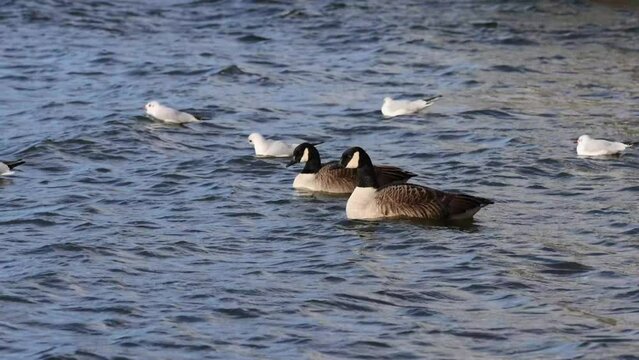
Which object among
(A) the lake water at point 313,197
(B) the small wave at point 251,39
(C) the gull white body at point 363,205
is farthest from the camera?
(B) the small wave at point 251,39

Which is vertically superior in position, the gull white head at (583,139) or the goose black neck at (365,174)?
the goose black neck at (365,174)

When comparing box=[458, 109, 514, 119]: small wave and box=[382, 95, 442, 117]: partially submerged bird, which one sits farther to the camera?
box=[458, 109, 514, 119]: small wave

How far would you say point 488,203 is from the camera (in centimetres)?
1357

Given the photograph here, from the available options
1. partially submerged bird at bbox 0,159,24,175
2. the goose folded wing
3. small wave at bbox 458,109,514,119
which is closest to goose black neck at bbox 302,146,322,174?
the goose folded wing

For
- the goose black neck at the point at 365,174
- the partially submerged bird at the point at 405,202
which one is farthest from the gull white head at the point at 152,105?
the partially submerged bird at the point at 405,202

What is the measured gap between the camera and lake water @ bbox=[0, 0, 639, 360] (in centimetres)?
1018

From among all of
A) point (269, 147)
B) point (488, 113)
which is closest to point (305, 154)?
point (269, 147)

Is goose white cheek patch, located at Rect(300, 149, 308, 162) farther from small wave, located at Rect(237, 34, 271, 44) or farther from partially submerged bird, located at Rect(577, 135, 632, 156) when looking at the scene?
small wave, located at Rect(237, 34, 271, 44)

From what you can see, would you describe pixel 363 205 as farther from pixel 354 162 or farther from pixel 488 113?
pixel 488 113

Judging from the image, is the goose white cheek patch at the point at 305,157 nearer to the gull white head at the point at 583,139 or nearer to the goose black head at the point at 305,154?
the goose black head at the point at 305,154

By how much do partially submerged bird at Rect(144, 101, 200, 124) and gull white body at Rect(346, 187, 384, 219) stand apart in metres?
5.07

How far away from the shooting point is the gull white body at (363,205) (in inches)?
544

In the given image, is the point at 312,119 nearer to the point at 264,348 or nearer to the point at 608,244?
the point at 608,244

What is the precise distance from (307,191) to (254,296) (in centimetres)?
450
